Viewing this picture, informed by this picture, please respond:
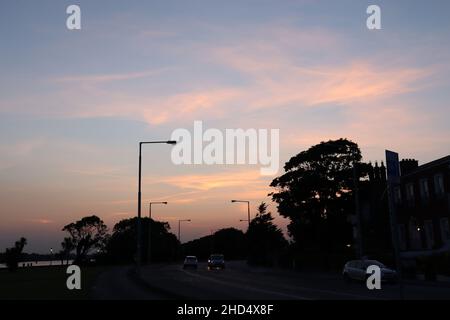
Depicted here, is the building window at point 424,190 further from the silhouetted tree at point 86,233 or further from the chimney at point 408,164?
the silhouetted tree at point 86,233

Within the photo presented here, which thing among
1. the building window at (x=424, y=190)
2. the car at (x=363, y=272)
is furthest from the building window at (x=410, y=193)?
the car at (x=363, y=272)

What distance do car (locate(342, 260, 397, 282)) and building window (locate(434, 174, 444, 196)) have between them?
16.4 m

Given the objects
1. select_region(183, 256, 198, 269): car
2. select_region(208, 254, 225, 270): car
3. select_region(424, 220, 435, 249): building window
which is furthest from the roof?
select_region(183, 256, 198, 269): car

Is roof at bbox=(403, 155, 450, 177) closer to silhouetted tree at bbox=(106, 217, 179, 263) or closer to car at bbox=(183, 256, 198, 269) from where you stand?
car at bbox=(183, 256, 198, 269)

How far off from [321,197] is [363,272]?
3095 cm

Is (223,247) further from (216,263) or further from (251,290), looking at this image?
(251,290)

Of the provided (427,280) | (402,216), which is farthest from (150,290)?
(402,216)

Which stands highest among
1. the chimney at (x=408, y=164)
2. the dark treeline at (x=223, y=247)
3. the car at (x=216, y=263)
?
the chimney at (x=408, y=164)

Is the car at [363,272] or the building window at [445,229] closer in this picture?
the car at [363,272]

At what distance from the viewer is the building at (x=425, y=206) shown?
153 feet

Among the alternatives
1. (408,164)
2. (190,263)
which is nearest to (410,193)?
(408,164)

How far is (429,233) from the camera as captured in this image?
49531 millimetres
